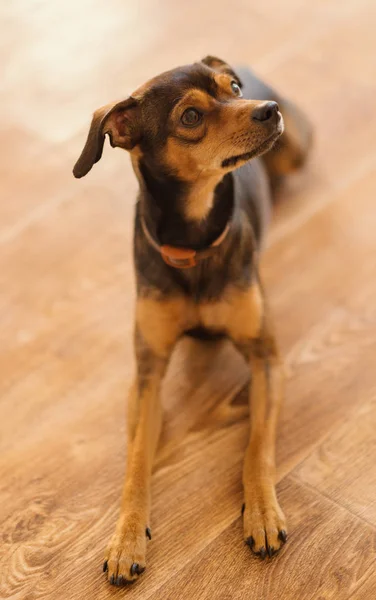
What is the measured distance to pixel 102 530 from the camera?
2.42 m

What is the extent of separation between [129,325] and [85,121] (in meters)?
1.61

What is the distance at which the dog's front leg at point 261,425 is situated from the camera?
2285mm

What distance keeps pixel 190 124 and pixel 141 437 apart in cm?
104

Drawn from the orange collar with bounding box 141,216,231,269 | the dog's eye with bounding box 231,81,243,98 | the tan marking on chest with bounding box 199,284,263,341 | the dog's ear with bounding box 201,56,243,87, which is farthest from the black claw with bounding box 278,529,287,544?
the dog's ear with bounding box 201,56,243,87

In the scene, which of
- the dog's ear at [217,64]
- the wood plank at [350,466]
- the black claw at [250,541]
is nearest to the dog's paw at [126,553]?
the black claw at [250,541]

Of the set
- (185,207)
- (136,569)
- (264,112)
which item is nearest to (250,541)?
(136,569)

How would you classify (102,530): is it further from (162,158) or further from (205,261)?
(162,158)

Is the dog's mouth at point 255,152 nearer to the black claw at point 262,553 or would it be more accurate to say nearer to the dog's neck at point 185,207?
the dog's neck at point 185,207

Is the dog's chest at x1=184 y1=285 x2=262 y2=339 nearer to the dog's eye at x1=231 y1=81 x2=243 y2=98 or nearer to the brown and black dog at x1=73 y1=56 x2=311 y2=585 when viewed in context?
the brown and black dog at x1=73 y1=56 x2=311 y2=585

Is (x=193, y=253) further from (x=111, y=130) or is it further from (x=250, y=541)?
(x=250, y=541)

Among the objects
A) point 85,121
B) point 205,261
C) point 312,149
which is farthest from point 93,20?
point 205,261

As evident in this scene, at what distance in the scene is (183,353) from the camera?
119 inches

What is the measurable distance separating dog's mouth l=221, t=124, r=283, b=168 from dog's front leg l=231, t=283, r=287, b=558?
501 mm

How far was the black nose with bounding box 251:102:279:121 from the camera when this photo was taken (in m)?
2.26
